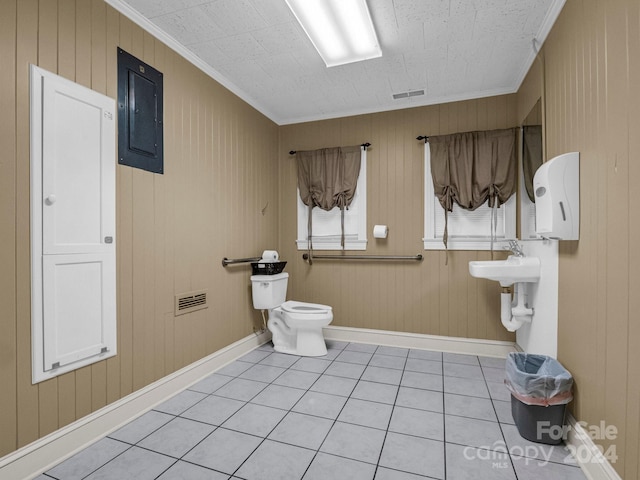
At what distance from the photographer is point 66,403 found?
5.57 feet

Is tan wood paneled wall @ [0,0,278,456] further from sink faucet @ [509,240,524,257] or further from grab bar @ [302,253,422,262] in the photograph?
sink faucet @ [509,240,524,257]

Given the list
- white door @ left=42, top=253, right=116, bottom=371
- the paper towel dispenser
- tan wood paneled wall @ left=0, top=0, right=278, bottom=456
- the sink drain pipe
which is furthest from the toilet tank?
the paper towel dispenser

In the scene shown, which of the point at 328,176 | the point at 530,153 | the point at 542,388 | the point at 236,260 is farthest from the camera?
the point at 328,176

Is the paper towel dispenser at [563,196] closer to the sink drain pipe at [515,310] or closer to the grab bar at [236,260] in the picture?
the sink drain pipe at [515,310]

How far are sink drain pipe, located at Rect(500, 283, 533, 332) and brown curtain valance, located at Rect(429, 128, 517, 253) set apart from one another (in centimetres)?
76

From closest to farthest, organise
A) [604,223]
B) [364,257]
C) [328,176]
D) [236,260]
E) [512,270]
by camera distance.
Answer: [604,223] < [512,270] < [236,260] < [364,257] < [328,176]

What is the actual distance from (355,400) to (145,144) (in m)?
2.26

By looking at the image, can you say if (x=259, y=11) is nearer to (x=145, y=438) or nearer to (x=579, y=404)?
(x=145, y=438)

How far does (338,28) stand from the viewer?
219 centimetres

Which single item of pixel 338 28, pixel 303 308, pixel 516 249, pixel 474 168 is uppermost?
pixel 338 28

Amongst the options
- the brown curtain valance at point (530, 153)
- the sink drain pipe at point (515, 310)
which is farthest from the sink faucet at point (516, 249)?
the brown curtain valance at point (530, 153)

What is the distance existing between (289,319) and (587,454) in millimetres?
2264

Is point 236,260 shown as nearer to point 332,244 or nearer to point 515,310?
point 332,244

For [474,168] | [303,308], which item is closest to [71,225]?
[303,308]
